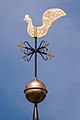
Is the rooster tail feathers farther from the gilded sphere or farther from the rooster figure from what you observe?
the gilded sphere

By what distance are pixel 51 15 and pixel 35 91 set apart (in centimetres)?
257

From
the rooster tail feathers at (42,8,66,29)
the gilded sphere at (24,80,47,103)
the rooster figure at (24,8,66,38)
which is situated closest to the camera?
the gilded sphere at (24,80,47,103)

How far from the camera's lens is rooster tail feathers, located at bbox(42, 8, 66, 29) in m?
9.05

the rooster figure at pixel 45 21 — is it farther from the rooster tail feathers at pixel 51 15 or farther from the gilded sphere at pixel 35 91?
the gilded sphere at pixel 35 91

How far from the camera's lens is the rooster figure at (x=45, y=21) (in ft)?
28.2

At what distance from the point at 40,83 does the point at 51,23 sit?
2.10 meters

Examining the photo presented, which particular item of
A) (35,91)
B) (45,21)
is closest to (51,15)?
(45,21)

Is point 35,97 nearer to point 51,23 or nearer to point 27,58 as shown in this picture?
point 27,58

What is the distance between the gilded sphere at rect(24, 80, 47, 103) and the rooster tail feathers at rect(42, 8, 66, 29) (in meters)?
2.09

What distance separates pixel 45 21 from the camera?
905 cm

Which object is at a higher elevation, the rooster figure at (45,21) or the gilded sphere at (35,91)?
the rooster figure at (45,21)

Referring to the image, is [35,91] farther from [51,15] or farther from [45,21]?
[51,15]

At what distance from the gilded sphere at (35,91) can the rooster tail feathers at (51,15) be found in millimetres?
2093

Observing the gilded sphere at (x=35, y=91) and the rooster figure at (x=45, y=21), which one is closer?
the gilded sphere at (x=35, y=91)
